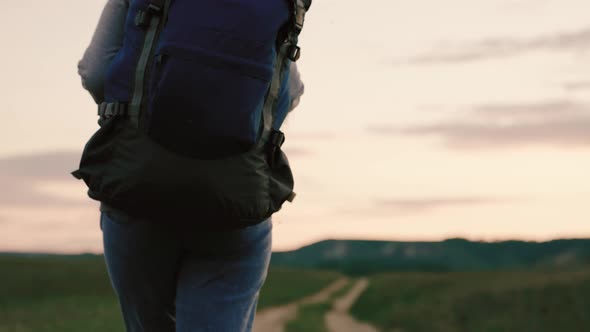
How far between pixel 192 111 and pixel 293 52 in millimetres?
416

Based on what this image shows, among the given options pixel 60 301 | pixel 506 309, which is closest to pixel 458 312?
pixel 506 309

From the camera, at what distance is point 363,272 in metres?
67.3

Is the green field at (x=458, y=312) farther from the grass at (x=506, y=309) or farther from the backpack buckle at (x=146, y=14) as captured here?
the backpack buckle at (x=146, y=14)

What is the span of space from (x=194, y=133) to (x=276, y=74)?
0.36m

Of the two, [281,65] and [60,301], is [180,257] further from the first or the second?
[60,301]

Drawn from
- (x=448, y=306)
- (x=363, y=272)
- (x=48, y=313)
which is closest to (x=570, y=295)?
(x=448, y=306)

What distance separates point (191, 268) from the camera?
3.09 meters

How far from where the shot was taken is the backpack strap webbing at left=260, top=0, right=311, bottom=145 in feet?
9.87

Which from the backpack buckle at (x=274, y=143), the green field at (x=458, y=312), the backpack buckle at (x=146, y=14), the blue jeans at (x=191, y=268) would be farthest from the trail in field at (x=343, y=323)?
the backpack buckle at (x=146, y=14)

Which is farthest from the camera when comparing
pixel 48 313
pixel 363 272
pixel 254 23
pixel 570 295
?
pixel 363 272

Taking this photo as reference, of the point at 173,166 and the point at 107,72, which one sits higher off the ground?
→ the point at 107,72

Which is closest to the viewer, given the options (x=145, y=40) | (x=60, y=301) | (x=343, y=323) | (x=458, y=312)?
(x=145, y=40)

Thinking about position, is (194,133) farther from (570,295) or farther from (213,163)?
(570,295)

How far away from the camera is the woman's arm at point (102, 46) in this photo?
304 centimetres
